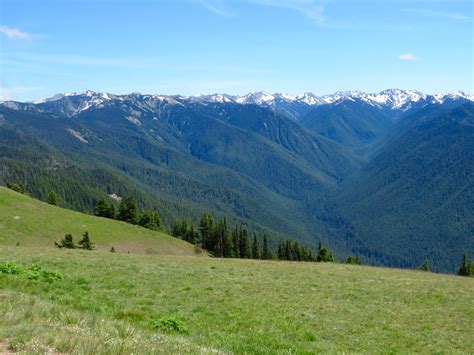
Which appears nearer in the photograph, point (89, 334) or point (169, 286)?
point (89, 334)

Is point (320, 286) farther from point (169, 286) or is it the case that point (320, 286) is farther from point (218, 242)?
point (218, 242)

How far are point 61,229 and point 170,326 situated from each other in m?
67.4

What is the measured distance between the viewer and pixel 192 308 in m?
19.9

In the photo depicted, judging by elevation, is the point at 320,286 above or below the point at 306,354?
below

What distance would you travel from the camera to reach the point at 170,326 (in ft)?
49.3

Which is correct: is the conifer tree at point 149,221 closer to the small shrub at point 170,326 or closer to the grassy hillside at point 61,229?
the grassy hillside at point 61,229

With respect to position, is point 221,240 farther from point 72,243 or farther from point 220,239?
point 72,243

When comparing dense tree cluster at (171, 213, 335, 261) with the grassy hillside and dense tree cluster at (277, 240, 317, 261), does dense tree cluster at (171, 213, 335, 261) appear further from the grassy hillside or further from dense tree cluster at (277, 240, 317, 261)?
the grassy hillside

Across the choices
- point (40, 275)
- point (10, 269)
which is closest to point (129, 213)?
point (40, 275)

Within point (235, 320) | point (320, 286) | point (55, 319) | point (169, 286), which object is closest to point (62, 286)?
point (169, 286)

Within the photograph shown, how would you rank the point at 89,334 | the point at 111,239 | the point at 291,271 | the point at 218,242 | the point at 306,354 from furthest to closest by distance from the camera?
the point at 218,242, the point at 111,239, the point at 291,271, the point at 306,354, the point at 89,334

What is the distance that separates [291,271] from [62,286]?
20.5 meters

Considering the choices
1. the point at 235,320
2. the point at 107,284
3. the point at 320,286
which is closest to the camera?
the point at 235,320

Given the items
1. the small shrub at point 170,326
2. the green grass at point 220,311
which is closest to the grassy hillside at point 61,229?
the green grass at point 220,311
